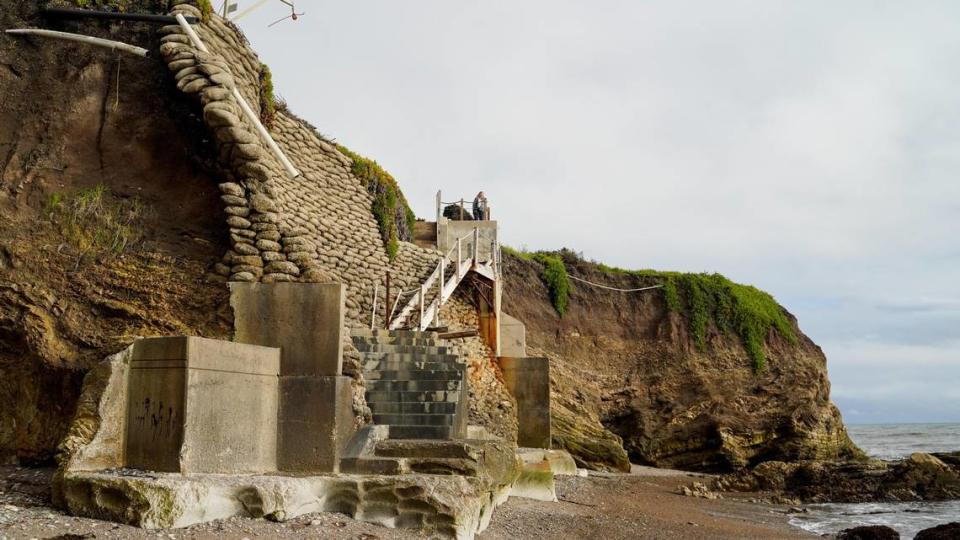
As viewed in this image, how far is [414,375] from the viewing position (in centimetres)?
1123

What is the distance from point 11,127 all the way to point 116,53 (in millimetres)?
1414

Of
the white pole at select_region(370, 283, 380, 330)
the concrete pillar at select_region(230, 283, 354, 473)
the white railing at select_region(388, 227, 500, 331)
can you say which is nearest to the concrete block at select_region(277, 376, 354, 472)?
the concrete pillar at select_region(230, 283, 354, 473)

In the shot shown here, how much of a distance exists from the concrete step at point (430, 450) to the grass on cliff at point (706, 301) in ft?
73.7

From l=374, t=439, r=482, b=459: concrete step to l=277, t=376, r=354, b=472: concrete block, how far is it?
1.93ft

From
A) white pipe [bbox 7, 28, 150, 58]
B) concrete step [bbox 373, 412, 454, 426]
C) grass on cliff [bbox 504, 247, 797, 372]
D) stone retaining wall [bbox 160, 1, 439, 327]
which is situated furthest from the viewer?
grass on cliff [bbox 504, 247, 797, 372]

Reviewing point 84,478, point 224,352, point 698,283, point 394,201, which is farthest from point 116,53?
point 698,283

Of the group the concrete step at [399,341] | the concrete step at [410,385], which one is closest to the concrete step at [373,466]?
the concrete step at [410,385]

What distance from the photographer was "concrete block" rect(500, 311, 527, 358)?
20.9 metres

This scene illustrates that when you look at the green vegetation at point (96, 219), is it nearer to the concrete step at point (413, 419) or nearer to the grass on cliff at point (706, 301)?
the concrete step at point (413, 419)

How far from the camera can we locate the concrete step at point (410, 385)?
35.5 ft

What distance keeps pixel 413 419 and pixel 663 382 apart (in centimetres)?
1997

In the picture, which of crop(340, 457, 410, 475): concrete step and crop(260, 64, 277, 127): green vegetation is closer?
crop(340, 457, 410, 475): concrete step

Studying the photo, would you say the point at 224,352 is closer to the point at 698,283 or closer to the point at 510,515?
A: the point at 510,515

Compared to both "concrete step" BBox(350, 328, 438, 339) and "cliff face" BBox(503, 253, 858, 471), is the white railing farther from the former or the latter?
"cliff face" BBox(503, 253, 858, 471)
